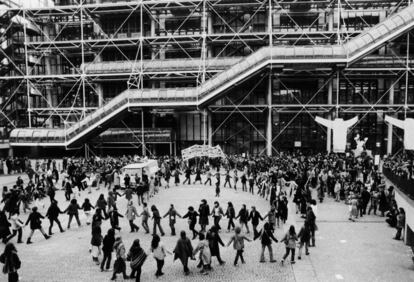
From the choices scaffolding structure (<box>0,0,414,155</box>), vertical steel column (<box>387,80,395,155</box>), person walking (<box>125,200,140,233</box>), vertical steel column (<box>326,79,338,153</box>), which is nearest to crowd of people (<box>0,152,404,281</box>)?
person walking (<box>125,200,140,233</box>)

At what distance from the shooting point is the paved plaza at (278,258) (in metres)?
9.99

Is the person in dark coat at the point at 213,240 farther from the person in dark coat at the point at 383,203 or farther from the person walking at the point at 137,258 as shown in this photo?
the person in dark coat at the point at 383,203

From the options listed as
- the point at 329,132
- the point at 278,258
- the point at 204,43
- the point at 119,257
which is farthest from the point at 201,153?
the point at 119,257

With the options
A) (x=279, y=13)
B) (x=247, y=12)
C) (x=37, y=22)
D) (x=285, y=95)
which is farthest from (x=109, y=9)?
(x=285, y=95)

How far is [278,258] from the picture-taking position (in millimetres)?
11289

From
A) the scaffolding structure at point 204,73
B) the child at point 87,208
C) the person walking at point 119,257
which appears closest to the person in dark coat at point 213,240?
the person walking at point 119,257

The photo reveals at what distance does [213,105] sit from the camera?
33.0 m

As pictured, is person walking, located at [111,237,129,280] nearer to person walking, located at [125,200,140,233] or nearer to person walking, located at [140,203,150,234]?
person walking, located at [140,203,150,234]

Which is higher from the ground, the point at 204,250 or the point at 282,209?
the point at 282,209

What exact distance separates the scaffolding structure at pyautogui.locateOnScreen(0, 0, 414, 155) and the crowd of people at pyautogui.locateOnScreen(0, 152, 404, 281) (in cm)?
627

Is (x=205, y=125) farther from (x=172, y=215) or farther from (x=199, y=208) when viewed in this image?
(x=172, y=215)

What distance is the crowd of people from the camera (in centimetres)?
1002

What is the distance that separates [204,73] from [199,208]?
2029 cm

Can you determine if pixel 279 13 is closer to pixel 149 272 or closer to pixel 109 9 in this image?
pixel 109 9
